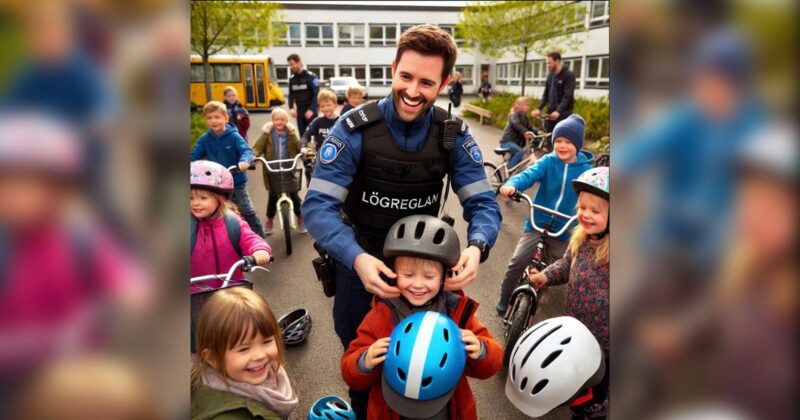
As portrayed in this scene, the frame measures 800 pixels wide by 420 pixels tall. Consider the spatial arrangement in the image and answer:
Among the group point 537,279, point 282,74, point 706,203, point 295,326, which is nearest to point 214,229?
point 295,326

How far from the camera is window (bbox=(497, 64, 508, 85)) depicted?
38.6m

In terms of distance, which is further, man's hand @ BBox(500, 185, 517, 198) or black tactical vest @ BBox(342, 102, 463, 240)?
man's hand @ BBox(500, 185, 517, 198)

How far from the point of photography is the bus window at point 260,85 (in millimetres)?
27688

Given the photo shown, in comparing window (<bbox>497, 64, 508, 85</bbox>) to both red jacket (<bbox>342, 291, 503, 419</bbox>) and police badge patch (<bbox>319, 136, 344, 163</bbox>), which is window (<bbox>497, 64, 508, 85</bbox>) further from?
red jacket (<bbox>342, 291, 503, 419</bbox>)

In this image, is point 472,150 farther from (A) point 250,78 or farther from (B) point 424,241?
(A) point 250,78

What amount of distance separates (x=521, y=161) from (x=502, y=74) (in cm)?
3206

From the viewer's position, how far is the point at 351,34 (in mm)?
42656

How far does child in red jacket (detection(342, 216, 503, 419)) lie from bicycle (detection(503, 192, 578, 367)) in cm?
157

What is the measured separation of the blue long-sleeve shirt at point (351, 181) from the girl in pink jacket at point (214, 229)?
111cm

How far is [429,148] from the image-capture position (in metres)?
2.50


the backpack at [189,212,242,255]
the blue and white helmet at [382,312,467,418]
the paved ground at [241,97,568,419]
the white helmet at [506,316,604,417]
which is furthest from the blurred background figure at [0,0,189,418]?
the backpack at [189,212,242,255]

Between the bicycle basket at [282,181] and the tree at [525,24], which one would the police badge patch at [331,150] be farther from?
the tree at [525,24]

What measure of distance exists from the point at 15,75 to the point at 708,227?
0.57 m

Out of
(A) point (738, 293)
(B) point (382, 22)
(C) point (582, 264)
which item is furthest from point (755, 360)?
(B) point (382, 22)
